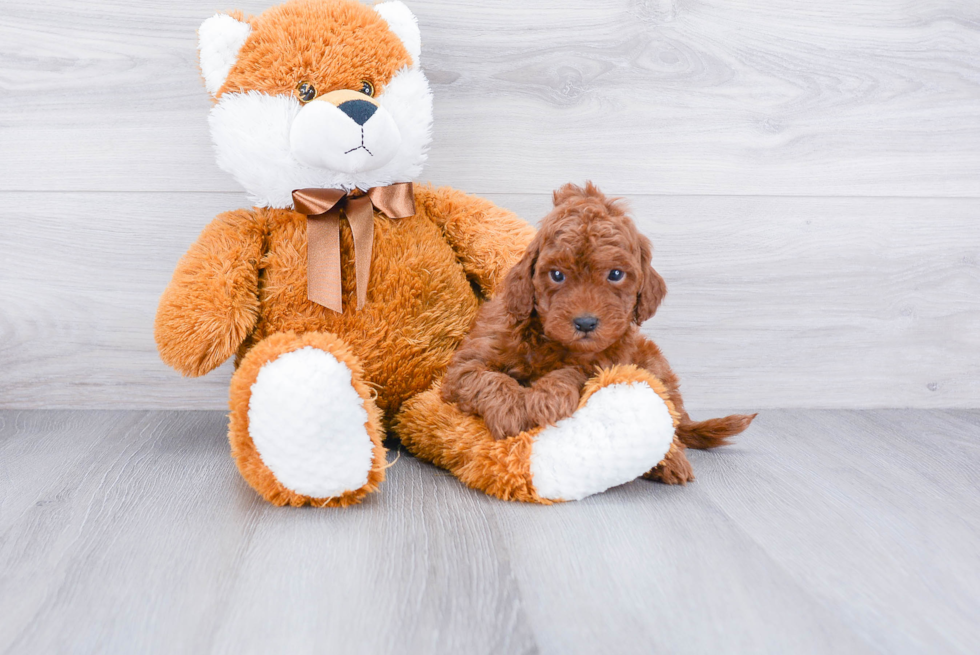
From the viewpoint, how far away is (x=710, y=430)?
41.4 inches

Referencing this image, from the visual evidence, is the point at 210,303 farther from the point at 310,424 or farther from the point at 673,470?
the point at 673,470

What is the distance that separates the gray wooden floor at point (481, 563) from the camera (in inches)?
23.7

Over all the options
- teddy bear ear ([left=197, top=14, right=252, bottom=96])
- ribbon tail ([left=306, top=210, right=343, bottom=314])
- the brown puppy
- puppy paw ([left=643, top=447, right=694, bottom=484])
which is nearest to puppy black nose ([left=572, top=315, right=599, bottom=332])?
the brown puppy

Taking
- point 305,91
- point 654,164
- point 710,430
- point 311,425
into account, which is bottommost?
point 710,430

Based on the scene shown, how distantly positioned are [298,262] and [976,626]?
2.72ft

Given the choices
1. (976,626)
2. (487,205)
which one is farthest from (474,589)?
(487,205)

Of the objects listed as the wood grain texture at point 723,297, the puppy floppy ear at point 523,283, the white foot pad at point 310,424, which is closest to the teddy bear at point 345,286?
the white foot pad at point 310,424

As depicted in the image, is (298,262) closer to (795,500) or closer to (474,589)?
(474,589)

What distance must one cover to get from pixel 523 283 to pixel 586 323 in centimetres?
9

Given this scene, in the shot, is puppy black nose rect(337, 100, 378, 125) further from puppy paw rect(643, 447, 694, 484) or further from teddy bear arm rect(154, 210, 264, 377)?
puppy paw rect(643, 447, 694, 484)

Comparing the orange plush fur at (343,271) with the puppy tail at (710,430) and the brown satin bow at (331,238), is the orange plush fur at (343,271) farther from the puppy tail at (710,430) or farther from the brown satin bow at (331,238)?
the puppy tail at (710,430)

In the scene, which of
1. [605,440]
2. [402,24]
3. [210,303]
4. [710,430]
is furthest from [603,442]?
[402,24]

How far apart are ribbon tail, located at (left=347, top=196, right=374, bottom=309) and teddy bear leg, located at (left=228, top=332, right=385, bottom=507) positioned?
0.44 ft

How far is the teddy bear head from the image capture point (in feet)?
2.93
